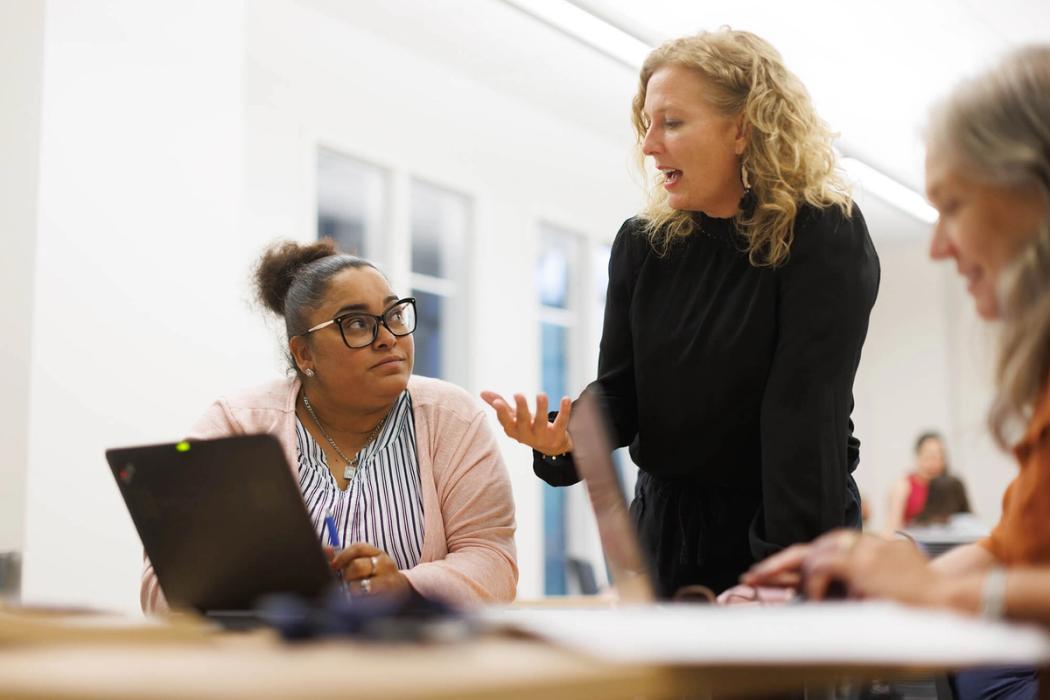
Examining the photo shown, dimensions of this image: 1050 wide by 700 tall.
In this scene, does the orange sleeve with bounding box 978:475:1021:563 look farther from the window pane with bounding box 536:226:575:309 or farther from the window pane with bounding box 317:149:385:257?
the window pane with bounding box 536:226:575:309

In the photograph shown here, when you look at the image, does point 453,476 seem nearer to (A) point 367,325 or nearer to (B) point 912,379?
(A) point 367,325

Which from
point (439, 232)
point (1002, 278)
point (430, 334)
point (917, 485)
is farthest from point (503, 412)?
point (917, 485)

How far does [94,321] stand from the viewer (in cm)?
350

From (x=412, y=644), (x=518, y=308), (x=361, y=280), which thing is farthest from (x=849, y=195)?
(x=518, y=308)

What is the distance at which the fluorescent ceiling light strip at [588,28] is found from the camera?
423cm

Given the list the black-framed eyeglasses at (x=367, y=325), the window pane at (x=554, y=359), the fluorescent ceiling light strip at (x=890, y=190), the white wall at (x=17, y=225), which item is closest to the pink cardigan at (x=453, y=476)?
the black-framed eyeglasses at (x=367, y=325)

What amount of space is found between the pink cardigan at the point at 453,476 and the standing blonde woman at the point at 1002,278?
846mm

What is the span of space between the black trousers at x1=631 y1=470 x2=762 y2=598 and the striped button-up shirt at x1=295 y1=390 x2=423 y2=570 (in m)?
0.39

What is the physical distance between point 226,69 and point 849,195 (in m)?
2.89

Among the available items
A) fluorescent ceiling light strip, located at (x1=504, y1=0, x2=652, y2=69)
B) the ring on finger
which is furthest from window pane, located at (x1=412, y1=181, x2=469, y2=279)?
the ring on finger

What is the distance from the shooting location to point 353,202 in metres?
6.41

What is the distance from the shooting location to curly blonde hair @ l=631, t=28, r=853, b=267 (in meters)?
1.75

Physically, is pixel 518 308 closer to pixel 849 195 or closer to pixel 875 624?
pixel 849 195

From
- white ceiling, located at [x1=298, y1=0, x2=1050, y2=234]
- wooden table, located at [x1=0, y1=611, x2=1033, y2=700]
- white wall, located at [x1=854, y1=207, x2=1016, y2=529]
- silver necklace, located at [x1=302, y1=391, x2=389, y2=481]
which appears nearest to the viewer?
wooden table, located at [x1=0, y1=611, x2=1033, y2=700]
